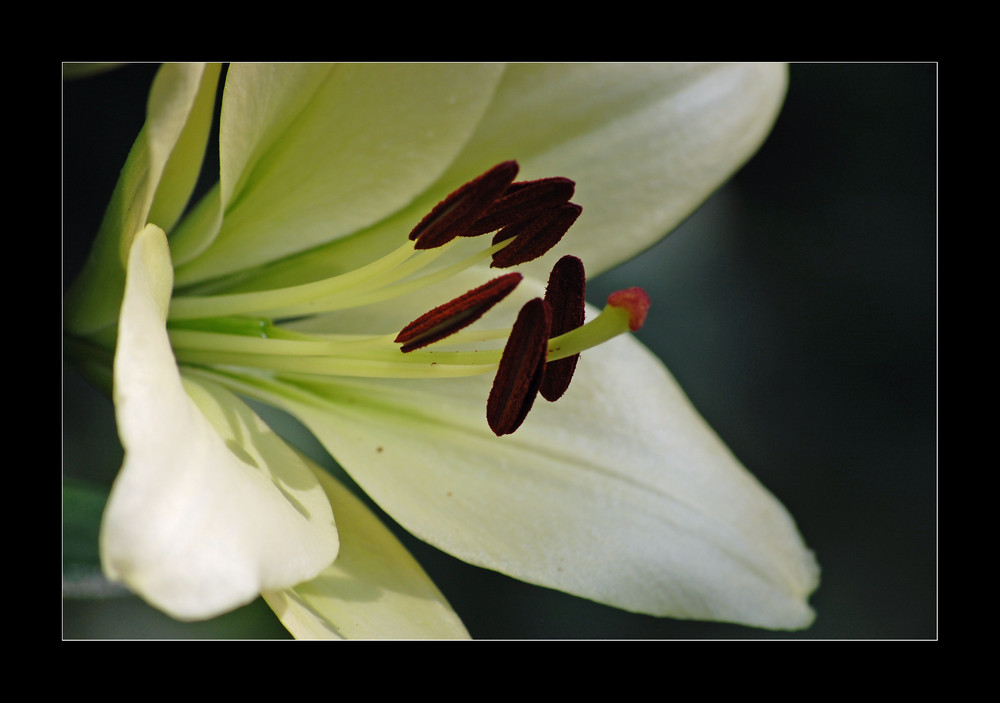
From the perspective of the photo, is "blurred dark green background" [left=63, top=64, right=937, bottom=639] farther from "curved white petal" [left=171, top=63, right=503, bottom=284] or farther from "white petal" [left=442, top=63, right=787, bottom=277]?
"curved white petal" [left=171, top=63, right=503, bottom=284]

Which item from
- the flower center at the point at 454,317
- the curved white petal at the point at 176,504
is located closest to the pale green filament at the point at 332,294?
the flower center at the point at 454,317

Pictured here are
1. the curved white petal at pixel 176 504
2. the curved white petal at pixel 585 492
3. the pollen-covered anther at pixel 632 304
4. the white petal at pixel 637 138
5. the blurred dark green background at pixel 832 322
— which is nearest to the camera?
the curved white petal at pixel 176 504

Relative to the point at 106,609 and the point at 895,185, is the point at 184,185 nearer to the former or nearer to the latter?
the point at 106,609

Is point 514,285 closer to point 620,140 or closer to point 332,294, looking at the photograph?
point 332,294

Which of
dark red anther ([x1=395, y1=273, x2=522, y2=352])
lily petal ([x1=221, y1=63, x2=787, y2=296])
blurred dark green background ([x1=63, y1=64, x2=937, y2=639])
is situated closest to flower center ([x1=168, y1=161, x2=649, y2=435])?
dark red anther ([x1=395, y1=273, x2=522, y2=352])

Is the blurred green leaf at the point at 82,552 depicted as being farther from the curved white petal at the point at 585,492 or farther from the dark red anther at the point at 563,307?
the dark red anther at the point at 563,307

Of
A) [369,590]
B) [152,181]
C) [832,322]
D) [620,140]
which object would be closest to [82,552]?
[369,590]

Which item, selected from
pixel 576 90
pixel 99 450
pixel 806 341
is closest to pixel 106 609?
pixel 99 450
